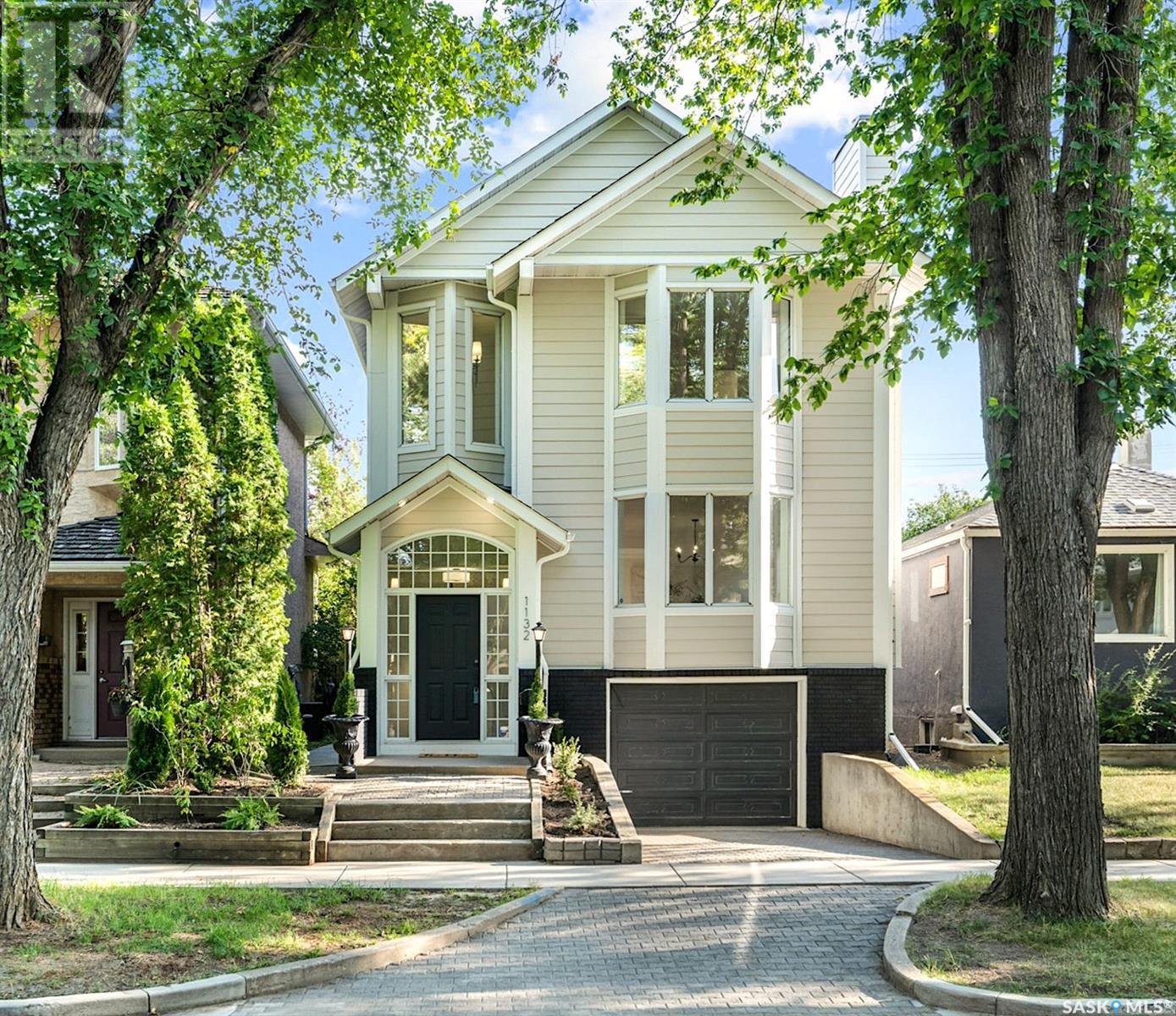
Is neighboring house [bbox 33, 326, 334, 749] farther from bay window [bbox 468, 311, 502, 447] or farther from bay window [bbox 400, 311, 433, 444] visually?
bay window [bbox 468, 311, 502, 447]

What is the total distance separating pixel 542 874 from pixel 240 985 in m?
4.10

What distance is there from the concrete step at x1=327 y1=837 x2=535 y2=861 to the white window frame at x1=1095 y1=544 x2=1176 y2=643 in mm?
11268

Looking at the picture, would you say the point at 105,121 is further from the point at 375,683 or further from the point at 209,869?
the point at 375,683

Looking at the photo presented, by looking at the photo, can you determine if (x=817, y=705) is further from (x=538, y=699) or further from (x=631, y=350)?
(x=631, y=350)

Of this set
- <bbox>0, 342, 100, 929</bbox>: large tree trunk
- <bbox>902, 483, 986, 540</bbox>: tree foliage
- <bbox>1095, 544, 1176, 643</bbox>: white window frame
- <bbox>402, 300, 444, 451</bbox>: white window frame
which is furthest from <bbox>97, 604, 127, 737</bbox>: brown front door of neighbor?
<bbox>902, 483, 986, 540</bbox>: tree foliage

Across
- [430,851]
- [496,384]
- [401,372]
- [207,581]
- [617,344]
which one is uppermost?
[617,344]

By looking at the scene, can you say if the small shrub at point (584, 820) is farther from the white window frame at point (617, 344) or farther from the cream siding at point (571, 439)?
the white window frame at point (617, 344)

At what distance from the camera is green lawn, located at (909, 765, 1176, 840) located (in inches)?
471

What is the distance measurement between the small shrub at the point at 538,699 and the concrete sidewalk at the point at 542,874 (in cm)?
348

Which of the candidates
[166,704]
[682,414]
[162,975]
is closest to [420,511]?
[682,414]

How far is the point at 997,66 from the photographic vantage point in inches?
335

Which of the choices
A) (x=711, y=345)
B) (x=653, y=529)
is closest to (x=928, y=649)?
(x=653, y=529)

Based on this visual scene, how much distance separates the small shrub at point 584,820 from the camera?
11.6 metres

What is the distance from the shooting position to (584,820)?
11695mm
